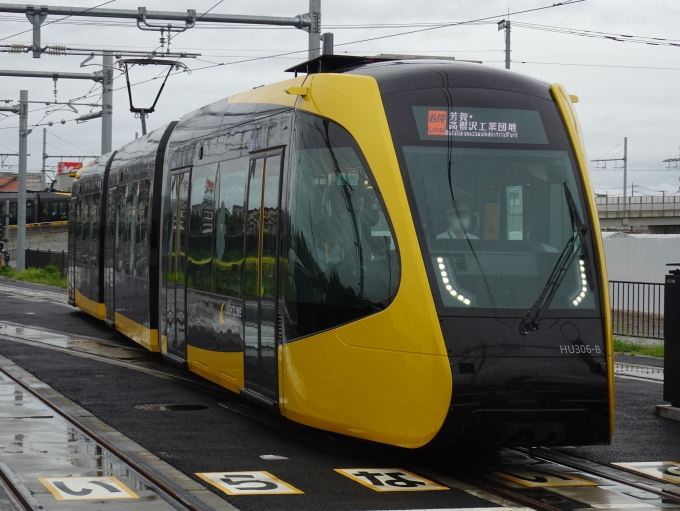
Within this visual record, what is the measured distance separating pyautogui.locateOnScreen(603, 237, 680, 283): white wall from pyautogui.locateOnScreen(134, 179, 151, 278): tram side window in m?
24.8

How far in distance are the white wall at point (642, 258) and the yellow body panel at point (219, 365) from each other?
27566mm

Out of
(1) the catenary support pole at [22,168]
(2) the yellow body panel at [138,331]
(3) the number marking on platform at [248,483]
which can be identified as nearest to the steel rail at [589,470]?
(3) the number marking on platform at [248,483]

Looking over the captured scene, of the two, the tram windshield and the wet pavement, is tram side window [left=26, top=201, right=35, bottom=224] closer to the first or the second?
the wet pavement

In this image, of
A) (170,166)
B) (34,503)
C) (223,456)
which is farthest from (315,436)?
(170,166)

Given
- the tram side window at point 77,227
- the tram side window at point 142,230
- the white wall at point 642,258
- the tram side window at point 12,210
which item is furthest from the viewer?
the tram side window at point 12,210

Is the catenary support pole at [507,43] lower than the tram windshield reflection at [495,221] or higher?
higher

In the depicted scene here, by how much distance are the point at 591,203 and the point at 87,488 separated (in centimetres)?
431

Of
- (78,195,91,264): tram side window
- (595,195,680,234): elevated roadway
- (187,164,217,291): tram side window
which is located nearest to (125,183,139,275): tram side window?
(187,164,217,291): tram side window

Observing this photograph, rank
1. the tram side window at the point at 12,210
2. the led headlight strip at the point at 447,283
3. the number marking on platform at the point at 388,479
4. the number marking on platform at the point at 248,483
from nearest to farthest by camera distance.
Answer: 1. the number marking on platform at the point at 248,483
2. the number marking on platform at the point at 388,479
3. the led headlight strip at the point at 447,283
4. the tram side window at the point at 12,210

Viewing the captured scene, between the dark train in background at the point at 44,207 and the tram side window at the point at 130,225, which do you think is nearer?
the tram side window at the point at 130,225

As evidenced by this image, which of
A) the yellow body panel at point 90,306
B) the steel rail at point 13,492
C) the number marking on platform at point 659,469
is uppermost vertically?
the yellow body panel at point 90,306

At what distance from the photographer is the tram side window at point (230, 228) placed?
10859 mm

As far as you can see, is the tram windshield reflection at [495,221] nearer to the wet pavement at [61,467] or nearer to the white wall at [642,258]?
the wet pavement at [61,467]

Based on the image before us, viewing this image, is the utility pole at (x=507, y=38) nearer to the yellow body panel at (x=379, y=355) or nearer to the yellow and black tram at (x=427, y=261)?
the yellow and black tram at (x=427, y=261)
